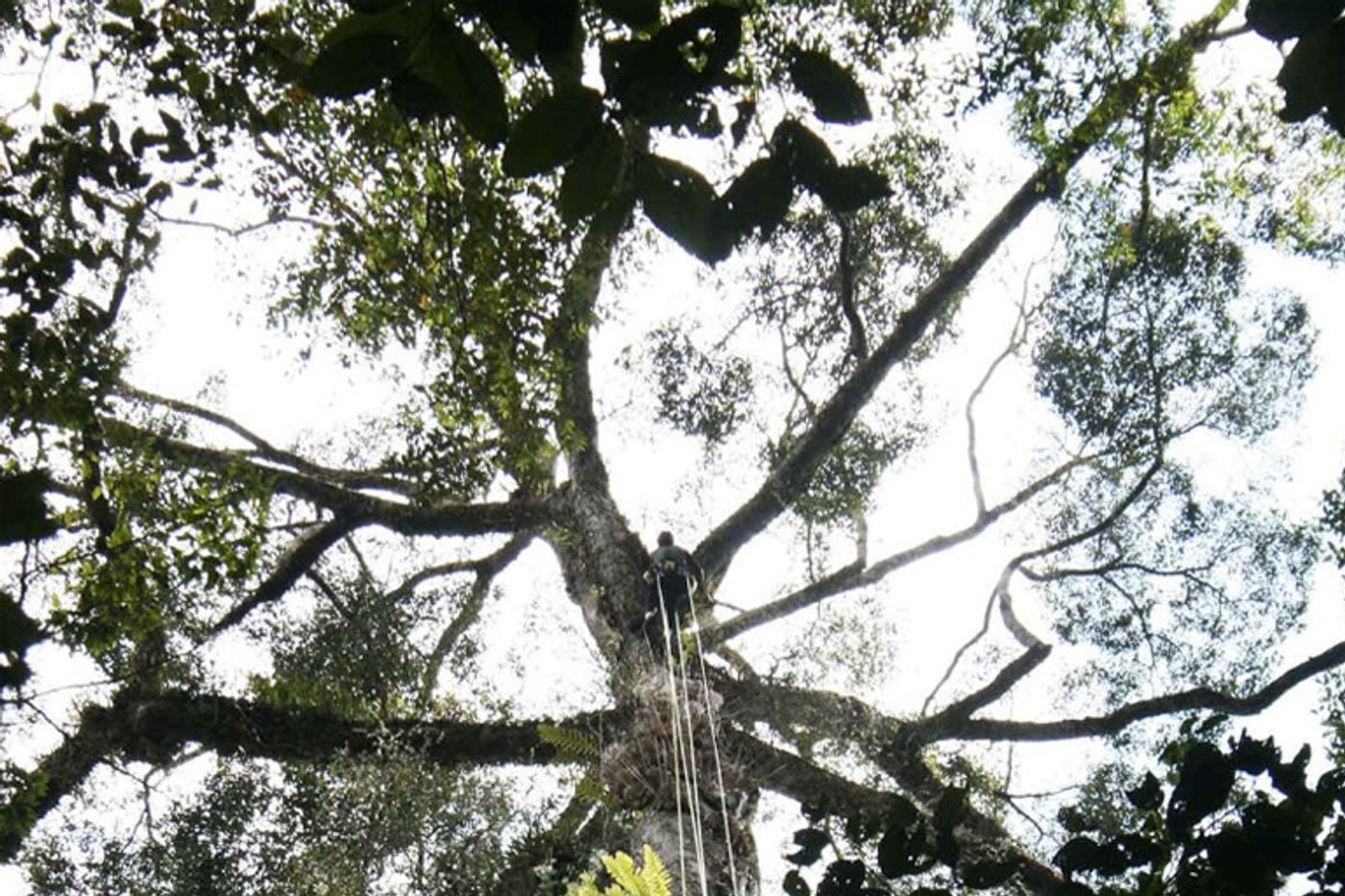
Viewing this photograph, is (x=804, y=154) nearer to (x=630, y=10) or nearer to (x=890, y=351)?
(x=630, y=10)

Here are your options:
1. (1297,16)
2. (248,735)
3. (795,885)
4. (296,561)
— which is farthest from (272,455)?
(1297,16)

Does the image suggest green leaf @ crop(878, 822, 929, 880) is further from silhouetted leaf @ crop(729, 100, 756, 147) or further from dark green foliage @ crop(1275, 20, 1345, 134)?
dark green foliage @ crop(1275, 20, 1345, 134)

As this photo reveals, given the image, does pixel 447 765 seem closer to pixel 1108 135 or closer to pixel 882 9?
pixel 882 9

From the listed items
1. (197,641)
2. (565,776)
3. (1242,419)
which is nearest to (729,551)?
(565,776)

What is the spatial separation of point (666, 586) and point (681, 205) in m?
6.42

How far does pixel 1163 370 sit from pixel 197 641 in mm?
8100

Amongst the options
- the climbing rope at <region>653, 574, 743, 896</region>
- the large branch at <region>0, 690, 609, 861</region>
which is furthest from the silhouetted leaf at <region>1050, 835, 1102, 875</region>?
the large branch at <region>0, 690, 609, 861</region>

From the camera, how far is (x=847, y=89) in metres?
1.00

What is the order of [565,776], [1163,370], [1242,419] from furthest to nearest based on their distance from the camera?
1. [1242,419]
2. [1163,370]
3. [565,776]

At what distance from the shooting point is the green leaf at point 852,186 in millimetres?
1044

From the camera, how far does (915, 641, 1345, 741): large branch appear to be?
777cm

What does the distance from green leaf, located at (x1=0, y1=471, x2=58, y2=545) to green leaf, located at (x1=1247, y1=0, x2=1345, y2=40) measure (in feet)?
3.41

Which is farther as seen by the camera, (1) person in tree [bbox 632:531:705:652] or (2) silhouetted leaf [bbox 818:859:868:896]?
(1) person in tree [bbox 632:531:705:652]

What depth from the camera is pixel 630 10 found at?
98cm
